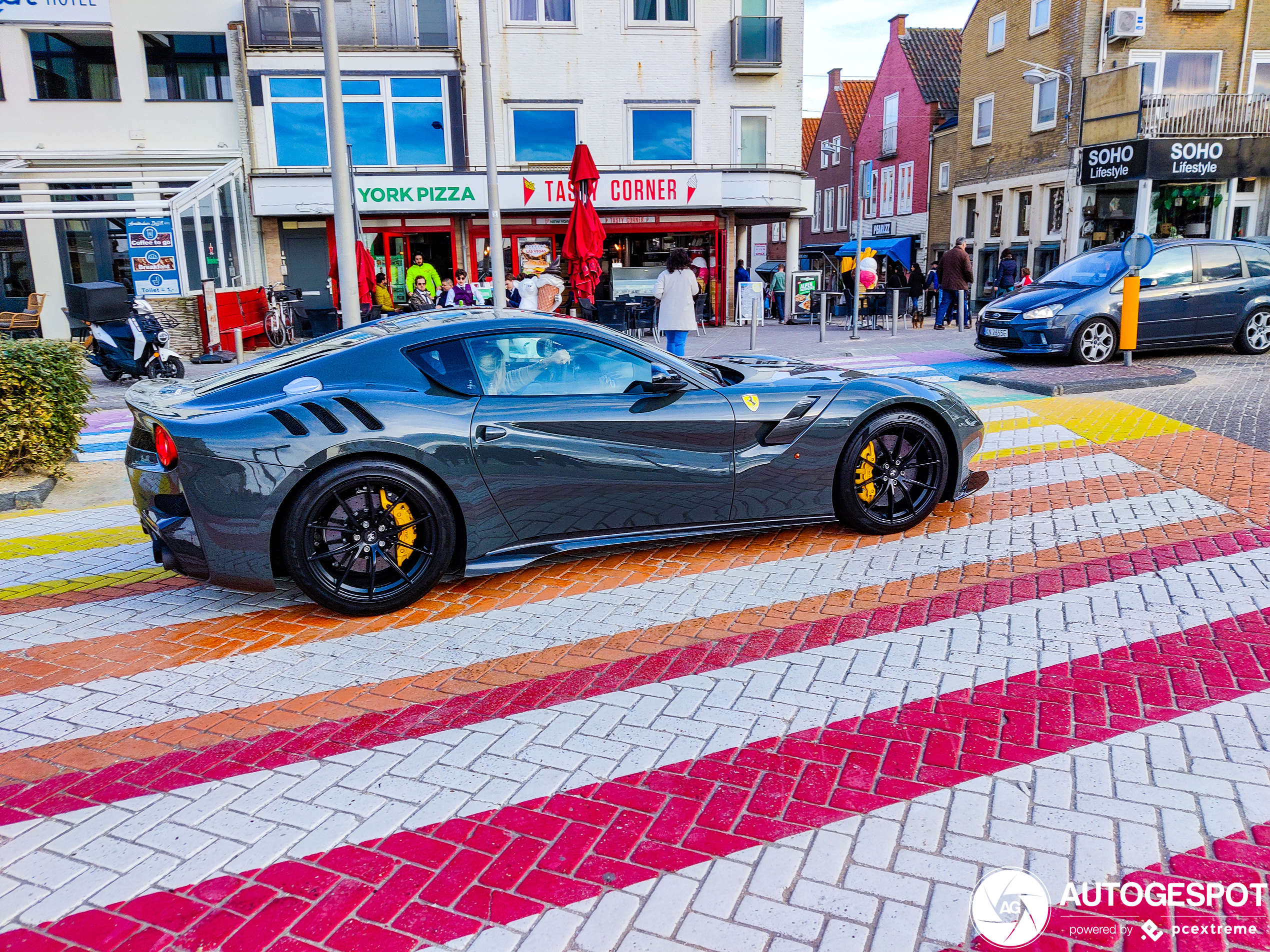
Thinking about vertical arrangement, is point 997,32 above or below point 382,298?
above

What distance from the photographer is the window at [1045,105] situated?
2627 cm

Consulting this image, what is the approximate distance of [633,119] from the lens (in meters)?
24.5

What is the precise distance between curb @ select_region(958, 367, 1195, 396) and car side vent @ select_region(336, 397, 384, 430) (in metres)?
8.25

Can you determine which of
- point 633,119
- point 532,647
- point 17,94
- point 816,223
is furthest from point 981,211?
point 532,647

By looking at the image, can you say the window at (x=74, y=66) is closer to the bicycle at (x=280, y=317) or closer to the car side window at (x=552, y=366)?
the bicycle at (x=280, y=317)

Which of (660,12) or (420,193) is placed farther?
(660,12)

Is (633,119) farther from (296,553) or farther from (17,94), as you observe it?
(296,553)

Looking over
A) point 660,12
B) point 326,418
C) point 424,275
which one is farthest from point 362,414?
point 660,12

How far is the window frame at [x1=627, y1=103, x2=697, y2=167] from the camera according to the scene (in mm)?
24406

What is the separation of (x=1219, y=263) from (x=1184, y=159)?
1387cm

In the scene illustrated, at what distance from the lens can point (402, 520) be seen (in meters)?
4.46

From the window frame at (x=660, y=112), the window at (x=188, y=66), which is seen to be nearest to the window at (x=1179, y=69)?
the window frame at (x=660, y=112)

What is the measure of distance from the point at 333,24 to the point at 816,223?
4076 cm

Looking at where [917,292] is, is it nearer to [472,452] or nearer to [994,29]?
[994,29]
